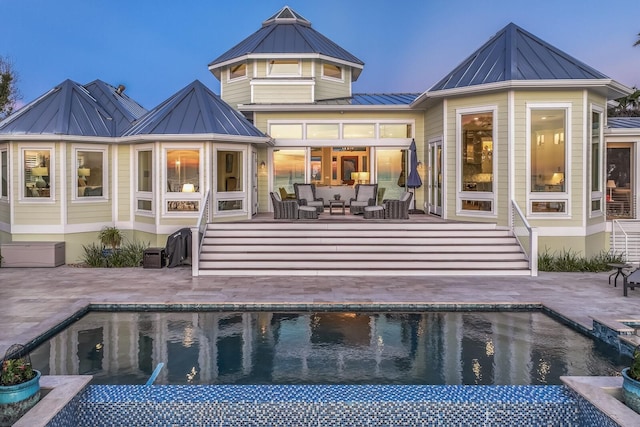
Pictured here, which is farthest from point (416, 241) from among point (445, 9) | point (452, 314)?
point (445, 9)

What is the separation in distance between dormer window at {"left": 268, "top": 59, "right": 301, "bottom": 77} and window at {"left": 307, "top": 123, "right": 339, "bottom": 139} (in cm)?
379

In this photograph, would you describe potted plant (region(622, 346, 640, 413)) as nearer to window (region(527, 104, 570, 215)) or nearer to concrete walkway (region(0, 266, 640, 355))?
concrete walkway (region(0, 266, 640, 355))

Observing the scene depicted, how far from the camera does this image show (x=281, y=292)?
9062mm

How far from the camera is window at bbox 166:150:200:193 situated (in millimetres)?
13109

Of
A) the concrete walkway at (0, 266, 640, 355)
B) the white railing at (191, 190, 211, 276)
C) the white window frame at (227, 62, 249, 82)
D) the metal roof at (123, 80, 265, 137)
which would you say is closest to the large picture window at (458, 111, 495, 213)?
the concrete walkway at (0, 266, 640, 355)

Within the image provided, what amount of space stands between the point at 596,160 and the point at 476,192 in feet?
9.75

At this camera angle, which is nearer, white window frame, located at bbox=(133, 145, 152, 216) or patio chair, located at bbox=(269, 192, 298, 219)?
white window frame, located at bbox=(133, 145, 152, 216)

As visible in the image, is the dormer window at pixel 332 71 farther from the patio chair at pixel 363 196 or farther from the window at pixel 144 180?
the window at pixel 144 180

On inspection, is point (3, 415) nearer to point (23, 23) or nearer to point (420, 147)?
point (420, 147)

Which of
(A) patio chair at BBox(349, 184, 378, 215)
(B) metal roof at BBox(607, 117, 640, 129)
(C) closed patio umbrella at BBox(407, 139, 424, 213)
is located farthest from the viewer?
(A) patio chair at BBox(349, 184, 378, 215)

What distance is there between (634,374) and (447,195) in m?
9.39

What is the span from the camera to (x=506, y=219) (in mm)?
12047

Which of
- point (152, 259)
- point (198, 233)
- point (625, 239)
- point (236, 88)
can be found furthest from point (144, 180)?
point (625, 239)

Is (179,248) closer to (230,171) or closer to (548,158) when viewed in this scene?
(230,171)
